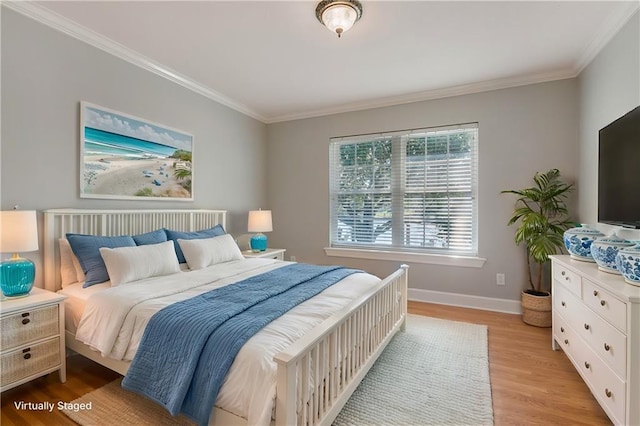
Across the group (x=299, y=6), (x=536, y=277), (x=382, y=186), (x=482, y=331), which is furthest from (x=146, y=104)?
(x=536, y=277)

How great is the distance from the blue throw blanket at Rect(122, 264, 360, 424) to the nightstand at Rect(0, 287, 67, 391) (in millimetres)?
757

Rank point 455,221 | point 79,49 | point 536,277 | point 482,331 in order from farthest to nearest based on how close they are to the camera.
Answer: point 455,221 < point 536,277 < point 482,331 < point 79,49

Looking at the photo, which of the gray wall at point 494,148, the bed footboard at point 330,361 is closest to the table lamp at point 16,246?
the bed footboard at point 330,361

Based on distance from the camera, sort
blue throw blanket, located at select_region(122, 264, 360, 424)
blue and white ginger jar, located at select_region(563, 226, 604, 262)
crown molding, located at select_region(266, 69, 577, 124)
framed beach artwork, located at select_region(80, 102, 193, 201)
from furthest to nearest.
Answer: crown molding, located at select_region(266, 69, 577, 124) < framed beach artwork, located at select_region(80, 102, 193, 201) < blue and white ginger jar, located at select_region(563, 226, 604, 262) < blue throw blanket, located at select_region(122, 264, 360, 424)

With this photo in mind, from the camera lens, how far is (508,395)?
6.35ft

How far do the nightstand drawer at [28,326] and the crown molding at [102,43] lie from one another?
2.08m

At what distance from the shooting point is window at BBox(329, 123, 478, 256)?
3629mm

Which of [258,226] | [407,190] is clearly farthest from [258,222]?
[407,190]

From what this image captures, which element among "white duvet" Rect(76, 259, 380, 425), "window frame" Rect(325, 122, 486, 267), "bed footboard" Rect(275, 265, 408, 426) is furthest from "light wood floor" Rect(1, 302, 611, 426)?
"window frame" Rect(325, 122, 486, 267)

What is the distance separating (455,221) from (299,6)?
9.23ft

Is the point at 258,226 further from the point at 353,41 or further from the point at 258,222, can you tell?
the point at 353,41

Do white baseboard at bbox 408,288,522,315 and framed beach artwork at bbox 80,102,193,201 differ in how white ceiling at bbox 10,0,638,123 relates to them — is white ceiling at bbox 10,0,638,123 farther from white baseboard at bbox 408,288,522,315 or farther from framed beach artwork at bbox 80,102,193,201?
white baseboard at bbox 408,288,522,315

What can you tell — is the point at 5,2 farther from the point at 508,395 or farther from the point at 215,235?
the point at 508,395

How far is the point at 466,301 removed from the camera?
3613 mm
